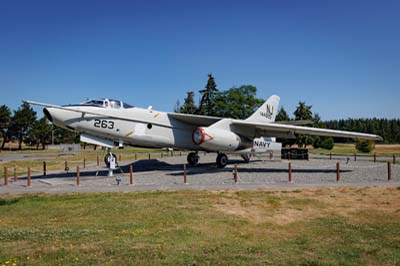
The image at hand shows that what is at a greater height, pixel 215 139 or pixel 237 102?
pixel 237 102

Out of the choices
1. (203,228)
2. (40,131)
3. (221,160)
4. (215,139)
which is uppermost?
(40,131)

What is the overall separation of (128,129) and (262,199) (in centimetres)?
907

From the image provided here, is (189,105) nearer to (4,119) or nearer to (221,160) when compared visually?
(4,119)

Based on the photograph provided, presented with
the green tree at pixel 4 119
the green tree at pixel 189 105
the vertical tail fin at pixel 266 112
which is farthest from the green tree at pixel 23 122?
the vertical tail fin at pixel 266 112

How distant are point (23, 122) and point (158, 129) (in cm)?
7010

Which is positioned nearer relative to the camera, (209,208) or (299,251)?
(299,251)

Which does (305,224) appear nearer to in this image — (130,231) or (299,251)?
(299,251)

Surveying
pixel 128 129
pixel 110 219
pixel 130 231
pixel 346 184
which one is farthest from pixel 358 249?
pixel 128 129

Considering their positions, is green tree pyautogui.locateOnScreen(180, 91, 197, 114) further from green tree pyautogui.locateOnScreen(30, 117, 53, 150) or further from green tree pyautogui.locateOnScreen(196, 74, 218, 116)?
green tree pyautogui.locateOnScreen(30, 117, 53, 150)

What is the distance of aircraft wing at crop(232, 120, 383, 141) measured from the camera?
16.9 m

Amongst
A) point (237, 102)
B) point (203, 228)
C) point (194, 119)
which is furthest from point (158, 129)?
point (237, 102)

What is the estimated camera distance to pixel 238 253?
5336 mm

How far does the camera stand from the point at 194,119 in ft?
62.6

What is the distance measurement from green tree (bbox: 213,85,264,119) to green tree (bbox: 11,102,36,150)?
45573 millimetres
